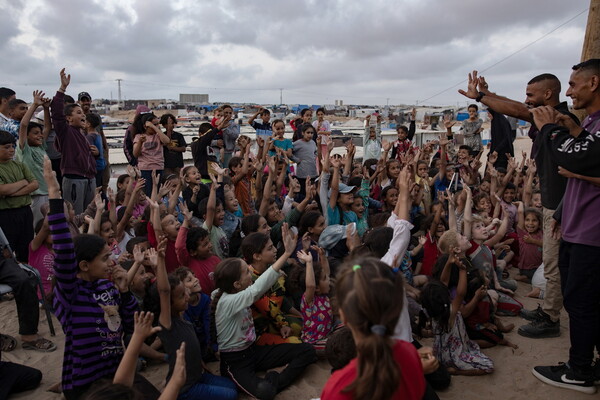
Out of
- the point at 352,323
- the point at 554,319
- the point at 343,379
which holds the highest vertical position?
the point at 352,323

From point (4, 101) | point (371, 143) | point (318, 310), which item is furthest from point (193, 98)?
point (318, 310)

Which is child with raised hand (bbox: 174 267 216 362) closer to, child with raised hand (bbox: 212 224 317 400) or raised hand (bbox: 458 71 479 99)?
child with raised hand (bbox: 212 224 317 400)

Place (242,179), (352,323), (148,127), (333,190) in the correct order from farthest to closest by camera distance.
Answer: (148,127), (242,179), (333,190), (352,323)

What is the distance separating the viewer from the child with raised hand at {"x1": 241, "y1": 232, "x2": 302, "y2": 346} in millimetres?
3807

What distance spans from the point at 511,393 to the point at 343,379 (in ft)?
7.52

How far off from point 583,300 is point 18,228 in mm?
5038

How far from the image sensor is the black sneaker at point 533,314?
4.12 m

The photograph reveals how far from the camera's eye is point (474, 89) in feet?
11.9

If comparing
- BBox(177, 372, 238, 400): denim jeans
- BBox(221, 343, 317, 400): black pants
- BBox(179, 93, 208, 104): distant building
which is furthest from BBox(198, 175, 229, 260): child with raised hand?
BBox(179, 93, 208, 104): distant building

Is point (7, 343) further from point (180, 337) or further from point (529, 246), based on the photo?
point (529, 246)

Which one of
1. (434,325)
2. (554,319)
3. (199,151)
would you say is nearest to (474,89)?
(434,325)

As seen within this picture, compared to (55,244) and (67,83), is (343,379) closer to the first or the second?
(55,244)

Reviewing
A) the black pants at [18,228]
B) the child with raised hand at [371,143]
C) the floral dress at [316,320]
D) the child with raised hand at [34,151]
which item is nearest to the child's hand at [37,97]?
the child with raised hand at [34,151]

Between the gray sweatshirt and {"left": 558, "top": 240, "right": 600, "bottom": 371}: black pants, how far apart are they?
5196 millimetres
